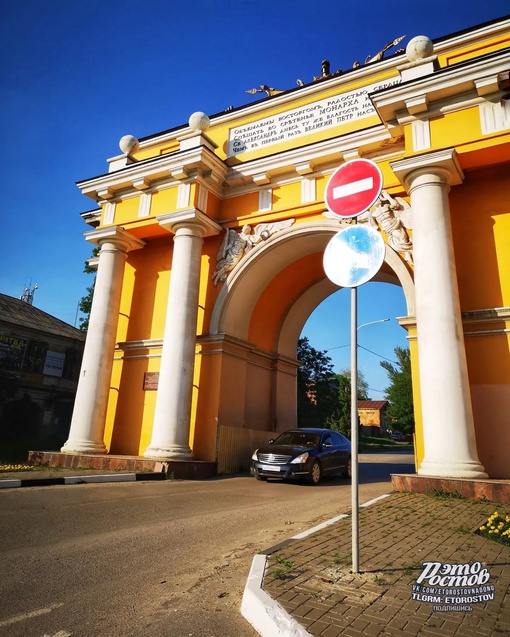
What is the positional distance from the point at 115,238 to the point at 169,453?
723 centimetres

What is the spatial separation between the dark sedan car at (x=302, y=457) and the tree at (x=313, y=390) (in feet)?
83.9

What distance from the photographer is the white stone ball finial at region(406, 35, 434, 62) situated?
36.9 feet

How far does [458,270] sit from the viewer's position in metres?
10.6

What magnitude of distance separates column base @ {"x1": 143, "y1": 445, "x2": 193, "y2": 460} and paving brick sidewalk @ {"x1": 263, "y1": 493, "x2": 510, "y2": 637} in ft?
21.7

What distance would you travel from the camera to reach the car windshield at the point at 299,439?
12141mm

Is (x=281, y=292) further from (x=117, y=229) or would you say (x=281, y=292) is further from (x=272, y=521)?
(x=272, y=521)

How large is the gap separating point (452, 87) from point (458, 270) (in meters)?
4.03

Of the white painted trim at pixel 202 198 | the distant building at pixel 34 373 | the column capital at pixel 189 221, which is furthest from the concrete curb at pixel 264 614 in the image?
the distant building at pixel 34 373

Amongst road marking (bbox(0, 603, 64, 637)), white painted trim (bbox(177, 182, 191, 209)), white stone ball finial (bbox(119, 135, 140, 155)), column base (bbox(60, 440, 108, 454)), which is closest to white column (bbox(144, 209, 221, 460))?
white painted trim (bbox(177, 182, 191, 209))

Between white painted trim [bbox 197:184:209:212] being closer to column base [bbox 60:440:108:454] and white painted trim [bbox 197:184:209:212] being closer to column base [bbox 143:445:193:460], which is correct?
column base [bbox 143:445:193:460]

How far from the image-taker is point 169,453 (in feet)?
38.2

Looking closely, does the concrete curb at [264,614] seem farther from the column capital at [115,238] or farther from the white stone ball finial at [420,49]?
the column capital at [115,238]

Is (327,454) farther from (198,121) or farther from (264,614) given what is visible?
(198,121)

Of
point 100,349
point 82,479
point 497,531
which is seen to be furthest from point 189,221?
point 497,531
